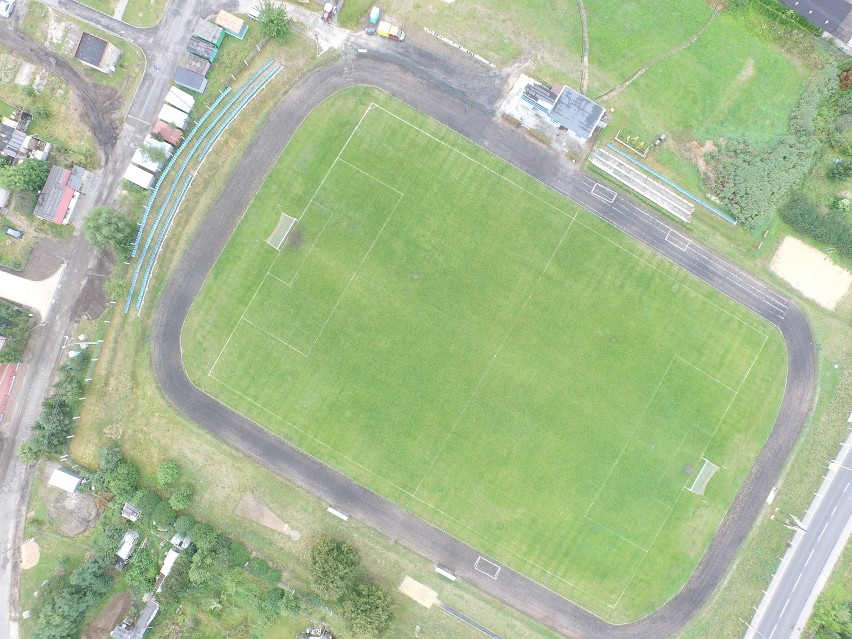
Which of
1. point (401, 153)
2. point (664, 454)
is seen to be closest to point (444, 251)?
point (401, 153)

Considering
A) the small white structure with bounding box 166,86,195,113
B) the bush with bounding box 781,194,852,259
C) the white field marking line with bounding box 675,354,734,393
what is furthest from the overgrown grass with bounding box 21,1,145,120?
the bush with bounding box 781,194,852,259

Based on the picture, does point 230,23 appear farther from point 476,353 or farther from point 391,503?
point 391,503

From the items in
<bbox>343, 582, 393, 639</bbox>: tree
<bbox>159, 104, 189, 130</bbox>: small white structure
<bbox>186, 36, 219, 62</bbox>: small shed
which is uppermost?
<bbox>186, 36, 219, 62</bbox>: small shed

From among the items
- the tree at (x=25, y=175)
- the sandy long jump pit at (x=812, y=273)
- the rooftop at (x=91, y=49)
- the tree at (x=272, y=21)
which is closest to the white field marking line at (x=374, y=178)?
the tree at (x=272, y=21)

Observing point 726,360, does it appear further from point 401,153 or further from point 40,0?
point 40,0

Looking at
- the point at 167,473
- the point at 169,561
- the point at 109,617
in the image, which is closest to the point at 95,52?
the point at 167,473

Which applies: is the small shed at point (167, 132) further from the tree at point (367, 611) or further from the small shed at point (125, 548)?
the tree at point (367, 611)

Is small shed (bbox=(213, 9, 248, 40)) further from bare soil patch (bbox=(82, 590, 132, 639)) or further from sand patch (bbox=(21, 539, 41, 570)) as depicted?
bare soil patch (bbox=(82, 590, 132, 639))

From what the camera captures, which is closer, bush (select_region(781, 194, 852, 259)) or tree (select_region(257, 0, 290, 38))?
tree (select_region(257, 0, 290, 38))
